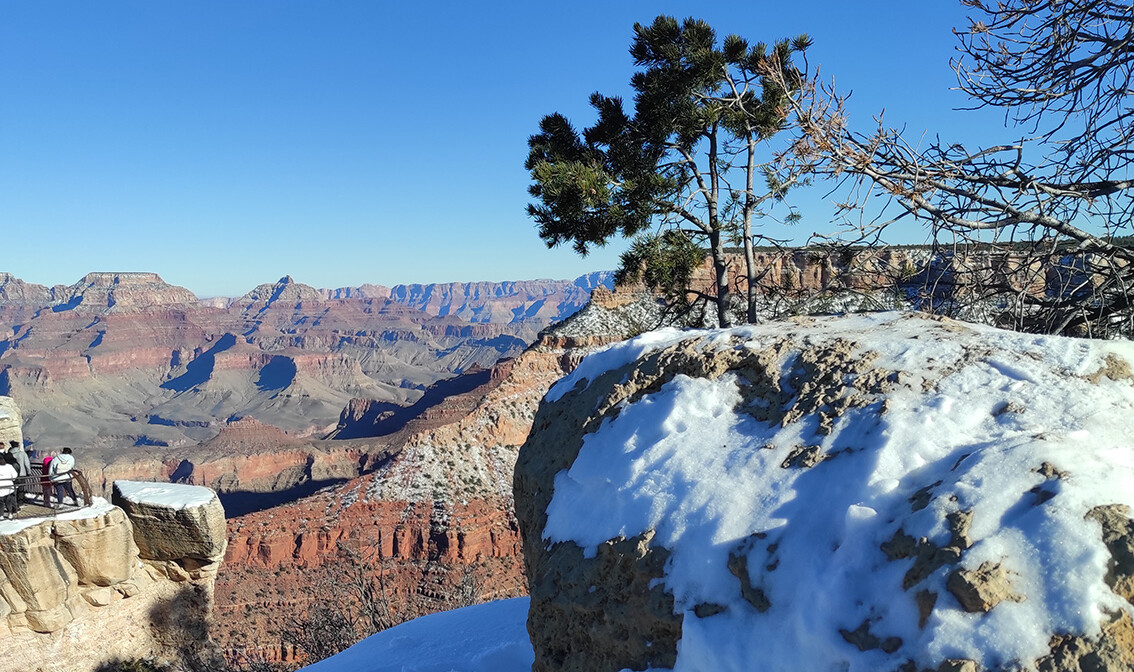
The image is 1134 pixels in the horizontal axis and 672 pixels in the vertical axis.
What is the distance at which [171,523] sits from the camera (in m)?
12.2

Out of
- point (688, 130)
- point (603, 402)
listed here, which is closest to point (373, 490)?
point (688, 130)

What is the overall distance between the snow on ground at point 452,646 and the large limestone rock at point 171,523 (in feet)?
22.2

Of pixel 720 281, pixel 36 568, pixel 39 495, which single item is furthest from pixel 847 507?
pixel 39 495

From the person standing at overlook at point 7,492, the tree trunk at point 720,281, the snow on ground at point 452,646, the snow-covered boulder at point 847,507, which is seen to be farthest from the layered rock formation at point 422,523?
the snow-covered boulder at point 847,507

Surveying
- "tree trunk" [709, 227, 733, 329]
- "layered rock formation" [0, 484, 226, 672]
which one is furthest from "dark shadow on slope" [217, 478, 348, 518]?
"tree trunk" [709, 227, 733, 329]

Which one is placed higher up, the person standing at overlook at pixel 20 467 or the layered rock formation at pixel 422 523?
the person standing at overlook at pixel 20 467

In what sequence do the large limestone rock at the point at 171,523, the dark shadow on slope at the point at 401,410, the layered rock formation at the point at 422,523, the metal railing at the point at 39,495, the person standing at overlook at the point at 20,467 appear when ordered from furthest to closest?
the dark shadow on slope at the point at 401,410 → the layered rock formation at the point at 422,523 → the large limestone rock at the point at 171,523 → the person standing at overlook at the point at 20,467 → the metal railing at the point at 39,495

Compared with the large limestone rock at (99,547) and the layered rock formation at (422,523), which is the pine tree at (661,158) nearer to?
the large limestone rock at (99,547)

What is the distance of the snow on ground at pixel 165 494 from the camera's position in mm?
12125

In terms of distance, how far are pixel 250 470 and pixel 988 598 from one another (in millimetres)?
93534

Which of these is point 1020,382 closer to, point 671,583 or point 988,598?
point 988,598

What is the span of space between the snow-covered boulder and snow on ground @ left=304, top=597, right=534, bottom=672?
1728mm

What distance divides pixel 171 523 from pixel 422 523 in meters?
31.4

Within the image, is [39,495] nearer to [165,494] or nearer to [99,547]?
[99,547]
